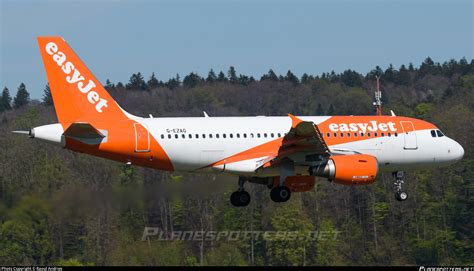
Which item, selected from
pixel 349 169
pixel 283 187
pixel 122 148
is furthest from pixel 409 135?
pixel 122 148

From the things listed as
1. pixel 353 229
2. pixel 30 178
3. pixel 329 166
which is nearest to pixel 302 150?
pixel 329 166

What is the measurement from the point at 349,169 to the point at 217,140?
6.98m

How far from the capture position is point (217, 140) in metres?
60.4

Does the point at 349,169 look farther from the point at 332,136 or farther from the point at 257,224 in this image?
the point at 257,224

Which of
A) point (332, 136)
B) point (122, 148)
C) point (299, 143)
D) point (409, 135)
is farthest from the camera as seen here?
point (409, 135)

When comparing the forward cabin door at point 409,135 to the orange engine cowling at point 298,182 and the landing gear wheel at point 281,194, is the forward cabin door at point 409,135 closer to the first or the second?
the orange engine cowling at point 298,182

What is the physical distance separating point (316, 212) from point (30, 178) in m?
34.1

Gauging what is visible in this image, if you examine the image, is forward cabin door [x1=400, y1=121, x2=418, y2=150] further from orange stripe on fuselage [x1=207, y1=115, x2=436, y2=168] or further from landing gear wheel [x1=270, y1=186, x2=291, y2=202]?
landing gear wheel [x1=270, y1=186, x2=291, y2=202]

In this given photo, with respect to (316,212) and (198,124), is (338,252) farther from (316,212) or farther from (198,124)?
(198,124)

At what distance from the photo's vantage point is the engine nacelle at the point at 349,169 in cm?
5991

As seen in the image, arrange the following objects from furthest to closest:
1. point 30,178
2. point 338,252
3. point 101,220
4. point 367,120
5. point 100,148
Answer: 1. point 338,252
2. point 101,220
3. point 30,178
4. point 367,120
5. point 100,148

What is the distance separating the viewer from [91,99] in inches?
2352

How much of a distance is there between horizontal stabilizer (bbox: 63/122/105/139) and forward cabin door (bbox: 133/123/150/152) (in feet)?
6.00

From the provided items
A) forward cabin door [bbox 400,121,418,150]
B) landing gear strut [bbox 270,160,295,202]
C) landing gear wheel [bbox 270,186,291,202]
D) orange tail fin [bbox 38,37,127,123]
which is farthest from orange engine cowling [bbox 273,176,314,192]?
orange tail fin [bbox 38,37,127,123]
